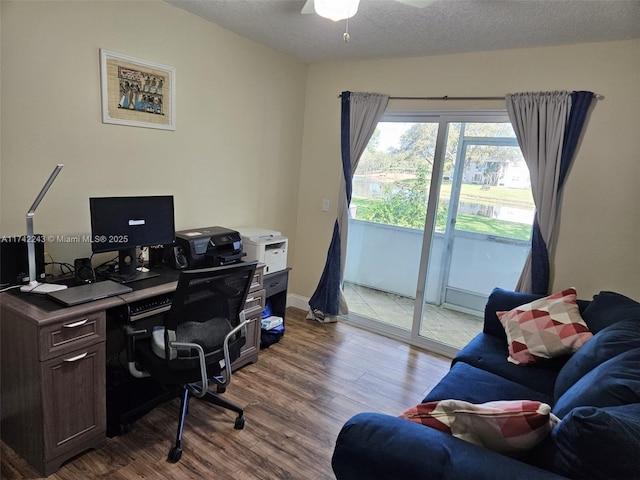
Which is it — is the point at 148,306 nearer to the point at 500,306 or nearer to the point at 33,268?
the point at 33,268

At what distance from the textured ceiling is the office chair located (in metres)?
1.80

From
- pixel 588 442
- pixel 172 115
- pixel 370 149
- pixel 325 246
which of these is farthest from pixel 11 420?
pixel 370 149

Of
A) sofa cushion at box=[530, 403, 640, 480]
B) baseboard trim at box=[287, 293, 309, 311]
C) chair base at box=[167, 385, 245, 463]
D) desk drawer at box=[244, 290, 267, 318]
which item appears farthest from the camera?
baseboard trim at box=[287, 293, 309, 311]

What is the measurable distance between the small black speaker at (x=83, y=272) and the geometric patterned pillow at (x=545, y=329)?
254 centimetres

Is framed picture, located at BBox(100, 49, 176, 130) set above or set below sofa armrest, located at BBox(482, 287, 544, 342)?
above

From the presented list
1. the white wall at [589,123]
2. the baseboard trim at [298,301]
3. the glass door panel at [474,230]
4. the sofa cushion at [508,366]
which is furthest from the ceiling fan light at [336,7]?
the baseboard trim at [298,301]

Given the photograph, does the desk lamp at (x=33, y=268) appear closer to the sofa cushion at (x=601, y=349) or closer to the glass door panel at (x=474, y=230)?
the sofa cushion at (x=601, y=349)

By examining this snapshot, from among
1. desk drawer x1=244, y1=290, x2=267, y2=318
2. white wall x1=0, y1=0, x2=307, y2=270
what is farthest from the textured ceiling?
desk drawer x1=244, y1=290, x2=267, y2=318

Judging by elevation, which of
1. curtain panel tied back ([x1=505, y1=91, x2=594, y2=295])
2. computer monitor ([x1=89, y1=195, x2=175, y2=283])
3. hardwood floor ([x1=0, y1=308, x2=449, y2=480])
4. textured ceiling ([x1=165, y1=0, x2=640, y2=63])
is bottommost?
hardwood floor ([x1=0, y1=308, x2=449, y2=480])

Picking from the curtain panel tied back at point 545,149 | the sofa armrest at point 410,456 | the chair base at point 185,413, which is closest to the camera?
the sofa armrest at point 410,456

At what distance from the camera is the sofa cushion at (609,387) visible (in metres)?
1.33

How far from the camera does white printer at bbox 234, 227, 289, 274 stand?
127 inches

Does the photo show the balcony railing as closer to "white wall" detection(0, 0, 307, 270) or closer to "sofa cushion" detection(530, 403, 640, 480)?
"white wall" detection(0, 0, 307, 270)

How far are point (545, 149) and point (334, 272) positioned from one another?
2.12 m
